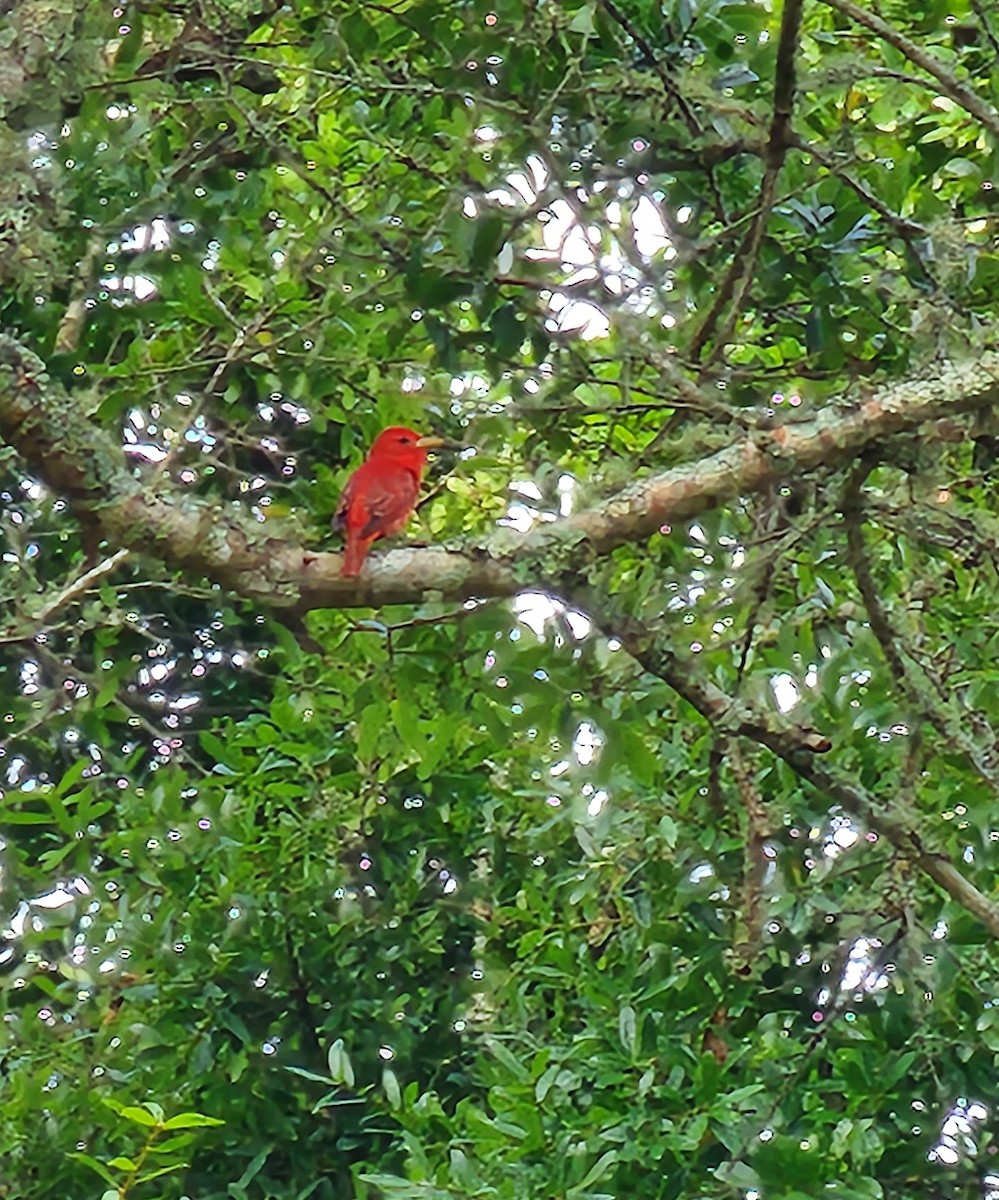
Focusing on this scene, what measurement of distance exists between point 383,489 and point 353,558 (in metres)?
0.61

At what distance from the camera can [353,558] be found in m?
2.10

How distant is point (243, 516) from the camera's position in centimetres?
208

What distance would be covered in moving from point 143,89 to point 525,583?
116 cm

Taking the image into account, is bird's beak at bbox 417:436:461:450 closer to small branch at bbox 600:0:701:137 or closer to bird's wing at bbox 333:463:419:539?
bird's wing at bbox 333:463:419:539

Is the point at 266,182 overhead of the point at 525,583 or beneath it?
overhead

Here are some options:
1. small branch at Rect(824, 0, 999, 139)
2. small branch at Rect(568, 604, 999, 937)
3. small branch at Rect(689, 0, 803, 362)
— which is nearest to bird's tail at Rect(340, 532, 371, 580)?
small branch at Rect(568, 604, 999, 937)

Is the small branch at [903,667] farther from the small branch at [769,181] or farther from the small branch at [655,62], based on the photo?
the small branch at [655,62]

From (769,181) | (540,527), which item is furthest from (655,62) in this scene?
(540,527)

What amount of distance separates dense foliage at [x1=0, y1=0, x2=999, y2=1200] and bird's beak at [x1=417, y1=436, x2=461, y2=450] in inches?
2.2

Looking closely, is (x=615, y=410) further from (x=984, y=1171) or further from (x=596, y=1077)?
(x=984, y=1171)

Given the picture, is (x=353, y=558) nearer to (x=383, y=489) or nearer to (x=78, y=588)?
(x=78, y=588)

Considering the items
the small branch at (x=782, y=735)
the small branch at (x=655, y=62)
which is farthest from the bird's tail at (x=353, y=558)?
the small branch at (x=655, y=62)

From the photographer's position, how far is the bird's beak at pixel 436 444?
109 inches

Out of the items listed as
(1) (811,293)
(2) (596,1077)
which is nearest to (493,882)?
(2) (596,1077)
